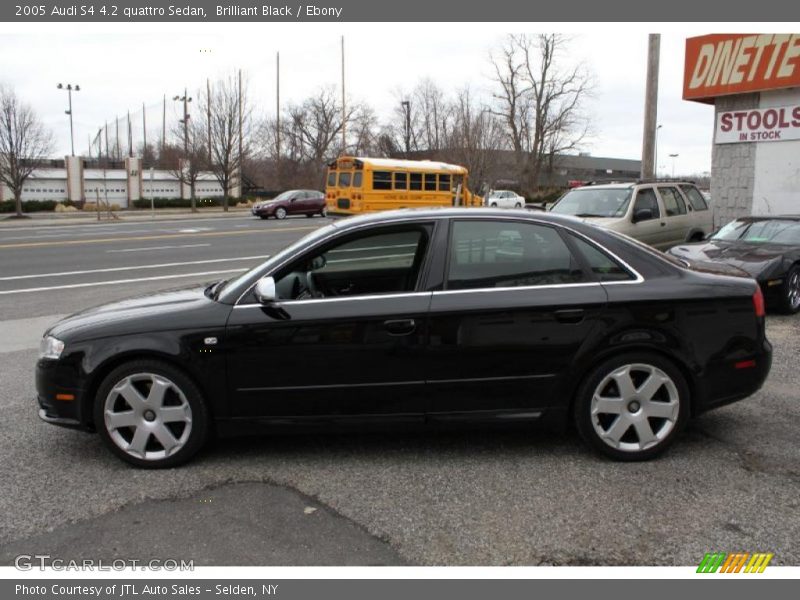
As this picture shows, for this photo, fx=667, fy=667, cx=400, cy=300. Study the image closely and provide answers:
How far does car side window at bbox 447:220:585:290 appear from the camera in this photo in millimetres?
4090

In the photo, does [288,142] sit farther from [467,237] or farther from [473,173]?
[467,237]

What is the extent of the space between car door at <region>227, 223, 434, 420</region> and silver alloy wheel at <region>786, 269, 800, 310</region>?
21.0ft

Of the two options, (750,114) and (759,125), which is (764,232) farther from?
(750,114)

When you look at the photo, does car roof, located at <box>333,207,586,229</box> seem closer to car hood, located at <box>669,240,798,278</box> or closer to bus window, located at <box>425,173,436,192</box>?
car hood, located at <box>669,240,798,278</box>

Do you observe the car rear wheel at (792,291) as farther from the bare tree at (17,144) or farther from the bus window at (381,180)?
the bare tree at (17,144)

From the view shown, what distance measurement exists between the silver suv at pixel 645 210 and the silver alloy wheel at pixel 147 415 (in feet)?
26.5

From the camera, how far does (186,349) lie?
3955mm

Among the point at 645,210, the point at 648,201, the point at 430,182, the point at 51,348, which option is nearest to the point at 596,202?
the point at 648,201

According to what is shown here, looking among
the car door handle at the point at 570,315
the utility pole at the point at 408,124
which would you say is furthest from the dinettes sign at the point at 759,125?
the utility pole at the point at 408,124

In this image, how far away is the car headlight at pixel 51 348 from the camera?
4070 millimetres

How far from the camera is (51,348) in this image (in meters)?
4.12

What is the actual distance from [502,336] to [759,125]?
40.6ft

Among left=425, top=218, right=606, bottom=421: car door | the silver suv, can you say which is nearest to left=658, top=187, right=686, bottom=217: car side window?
the silver suv

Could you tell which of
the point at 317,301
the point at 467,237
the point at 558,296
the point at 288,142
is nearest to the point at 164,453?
the point at 317,301
